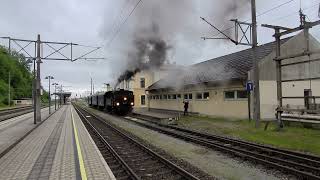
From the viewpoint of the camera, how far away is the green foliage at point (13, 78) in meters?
91.5

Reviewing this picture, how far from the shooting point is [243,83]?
28.6 meters

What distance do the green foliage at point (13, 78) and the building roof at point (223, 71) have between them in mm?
55142

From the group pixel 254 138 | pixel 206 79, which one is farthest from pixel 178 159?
pixel 206 79

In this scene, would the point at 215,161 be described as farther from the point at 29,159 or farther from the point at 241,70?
the point at 241,70

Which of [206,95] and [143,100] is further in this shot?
[143,100]

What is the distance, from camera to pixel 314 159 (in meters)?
11.8

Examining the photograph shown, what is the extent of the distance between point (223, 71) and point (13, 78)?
8843 cm

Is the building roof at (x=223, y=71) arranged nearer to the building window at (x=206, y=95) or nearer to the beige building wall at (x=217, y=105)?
the beige building wall at (x=217, y=105)

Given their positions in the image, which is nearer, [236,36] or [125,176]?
[125,176]

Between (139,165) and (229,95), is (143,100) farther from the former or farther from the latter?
(139,165)

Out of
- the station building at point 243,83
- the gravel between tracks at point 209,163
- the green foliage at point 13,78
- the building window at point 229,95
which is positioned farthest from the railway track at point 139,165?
the green foliage at point 13,78

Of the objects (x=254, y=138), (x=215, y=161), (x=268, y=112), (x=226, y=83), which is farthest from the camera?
(x=226, y=83)

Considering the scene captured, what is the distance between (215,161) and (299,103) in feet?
59.0

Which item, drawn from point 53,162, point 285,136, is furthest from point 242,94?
point 53,162
